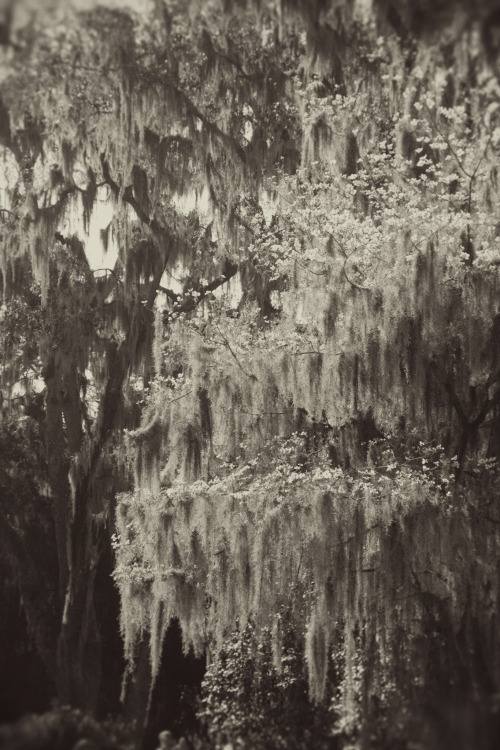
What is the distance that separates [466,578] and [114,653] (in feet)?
26.0

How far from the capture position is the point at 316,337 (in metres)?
8.14

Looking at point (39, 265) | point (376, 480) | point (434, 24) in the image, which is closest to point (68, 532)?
point (39, 265)

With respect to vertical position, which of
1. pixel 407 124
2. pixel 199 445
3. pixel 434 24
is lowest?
pixel 199 445

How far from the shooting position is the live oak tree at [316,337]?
6523 millimetres

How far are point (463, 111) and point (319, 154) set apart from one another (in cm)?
243

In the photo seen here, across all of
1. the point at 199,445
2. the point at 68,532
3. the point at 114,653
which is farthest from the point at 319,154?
the point at 114,653

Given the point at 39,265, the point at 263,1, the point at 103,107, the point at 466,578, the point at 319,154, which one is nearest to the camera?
the point at 263,1

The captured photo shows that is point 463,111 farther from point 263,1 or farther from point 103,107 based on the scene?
point 103,107

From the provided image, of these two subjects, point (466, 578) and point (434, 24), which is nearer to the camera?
point (434, 24)

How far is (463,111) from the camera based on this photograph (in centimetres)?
650

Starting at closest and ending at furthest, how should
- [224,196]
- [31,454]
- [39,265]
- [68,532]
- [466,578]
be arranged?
1. [466,578]
2. [39,265]
3. [224,196]
4. [68,532]
5. [31,454]

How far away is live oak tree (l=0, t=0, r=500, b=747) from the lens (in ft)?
21.4

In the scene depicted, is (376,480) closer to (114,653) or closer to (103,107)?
(103,107)

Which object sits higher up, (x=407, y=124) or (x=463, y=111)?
(x=407, y=124)
